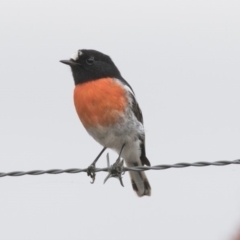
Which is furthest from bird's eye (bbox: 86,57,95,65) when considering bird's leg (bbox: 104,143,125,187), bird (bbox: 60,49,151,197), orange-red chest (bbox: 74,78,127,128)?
bird's leg (bbox: 104,143,125,187)

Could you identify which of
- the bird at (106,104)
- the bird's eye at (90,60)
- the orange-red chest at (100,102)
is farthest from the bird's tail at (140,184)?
the bird's eye at (90,60)

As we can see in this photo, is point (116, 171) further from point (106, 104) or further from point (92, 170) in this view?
point (106, 104)

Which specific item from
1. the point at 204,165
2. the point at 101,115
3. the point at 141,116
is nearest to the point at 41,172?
the point at 204,165

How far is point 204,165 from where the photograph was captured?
257 inches

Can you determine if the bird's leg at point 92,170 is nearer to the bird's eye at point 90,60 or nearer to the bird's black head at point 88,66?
the bird's black head at point 88,66

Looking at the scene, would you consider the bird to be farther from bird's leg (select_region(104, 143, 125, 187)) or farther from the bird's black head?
bird's leg (select_region(104, 143, 125, 187))

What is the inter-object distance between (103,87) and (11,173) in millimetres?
2609

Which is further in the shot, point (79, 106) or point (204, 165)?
point (79, 106)

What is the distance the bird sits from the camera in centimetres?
875

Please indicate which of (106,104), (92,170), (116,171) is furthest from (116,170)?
(106,104)

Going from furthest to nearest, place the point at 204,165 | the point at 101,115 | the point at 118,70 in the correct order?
the point at 118,70 < the point at 101,115 < the point at 204,165

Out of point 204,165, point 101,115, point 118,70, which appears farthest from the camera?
point 118,70

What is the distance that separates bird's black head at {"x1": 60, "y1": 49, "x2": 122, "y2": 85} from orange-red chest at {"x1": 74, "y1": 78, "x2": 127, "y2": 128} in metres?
0.16

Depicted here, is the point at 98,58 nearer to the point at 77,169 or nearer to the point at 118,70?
the point at 118,70
